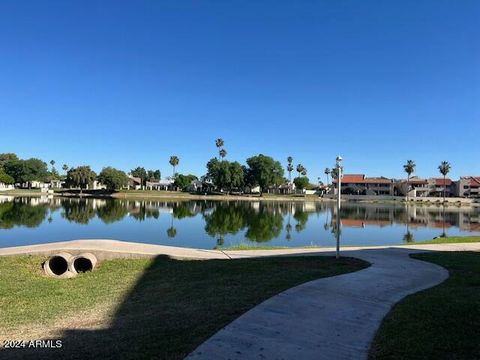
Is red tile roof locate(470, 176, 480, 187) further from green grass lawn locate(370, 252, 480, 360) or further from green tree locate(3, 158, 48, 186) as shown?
green grass lawn locate(370, 252, 480, 360)

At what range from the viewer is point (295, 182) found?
160 metres

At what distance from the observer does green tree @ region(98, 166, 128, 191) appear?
117m

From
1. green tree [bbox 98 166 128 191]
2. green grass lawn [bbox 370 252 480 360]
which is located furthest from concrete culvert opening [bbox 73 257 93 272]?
green tree [bbox 98 166 128 191]

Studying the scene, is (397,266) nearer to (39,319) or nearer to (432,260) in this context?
(432,260)

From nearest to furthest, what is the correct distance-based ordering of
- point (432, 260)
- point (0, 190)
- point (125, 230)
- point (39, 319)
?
point (39, 319) → point (432, 260) → point (125, 230) → point (0, 190)

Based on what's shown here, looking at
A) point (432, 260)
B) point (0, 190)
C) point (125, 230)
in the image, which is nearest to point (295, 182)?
point (0, 190)

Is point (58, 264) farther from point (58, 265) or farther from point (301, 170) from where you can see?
point (301, 170)

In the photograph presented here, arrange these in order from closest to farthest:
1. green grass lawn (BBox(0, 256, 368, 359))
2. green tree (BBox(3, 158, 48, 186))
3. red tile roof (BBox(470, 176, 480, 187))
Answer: green grass lawn (BBox(0, 256, 368, 359)) → green tree (BBox(3, 158, 48, 186)) → red tile roof (BBox(470, 176, 480, 187))

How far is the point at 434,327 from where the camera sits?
6.73 metres

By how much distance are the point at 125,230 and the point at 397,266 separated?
2495cm

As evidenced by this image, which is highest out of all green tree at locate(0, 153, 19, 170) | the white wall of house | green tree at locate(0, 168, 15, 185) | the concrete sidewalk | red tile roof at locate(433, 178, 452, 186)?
green tree at locate(0, 153, 19, 170)

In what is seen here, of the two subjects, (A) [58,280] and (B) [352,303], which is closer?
(B) [352,303]

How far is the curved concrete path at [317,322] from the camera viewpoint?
5.69 meters

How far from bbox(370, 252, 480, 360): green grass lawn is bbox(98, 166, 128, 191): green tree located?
11441 cm
